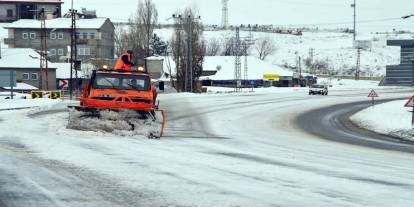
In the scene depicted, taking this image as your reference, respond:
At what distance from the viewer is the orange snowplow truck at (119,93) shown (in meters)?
21.1

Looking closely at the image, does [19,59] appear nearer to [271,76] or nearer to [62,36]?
[62,36]

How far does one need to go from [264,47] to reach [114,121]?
152495 millimetres

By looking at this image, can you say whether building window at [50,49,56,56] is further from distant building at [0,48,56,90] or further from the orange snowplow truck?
the orange snowplow truck

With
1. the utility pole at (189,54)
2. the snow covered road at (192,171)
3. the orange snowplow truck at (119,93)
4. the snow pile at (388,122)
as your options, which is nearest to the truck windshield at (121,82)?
the orange snowplow truck at (119,93)

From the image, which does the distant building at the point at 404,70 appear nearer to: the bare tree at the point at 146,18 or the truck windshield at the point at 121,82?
the bare tree at the point at 146,18

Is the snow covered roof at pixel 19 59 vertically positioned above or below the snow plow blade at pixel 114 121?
above

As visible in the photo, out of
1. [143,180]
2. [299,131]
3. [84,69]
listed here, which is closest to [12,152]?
[143,180]

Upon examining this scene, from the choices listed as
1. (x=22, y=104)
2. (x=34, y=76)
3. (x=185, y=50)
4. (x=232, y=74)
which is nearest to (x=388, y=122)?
(x=22, y=104)

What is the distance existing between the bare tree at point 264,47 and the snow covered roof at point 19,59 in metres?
84.9

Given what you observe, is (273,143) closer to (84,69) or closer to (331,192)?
(331,192)

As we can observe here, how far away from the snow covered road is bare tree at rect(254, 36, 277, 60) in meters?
149

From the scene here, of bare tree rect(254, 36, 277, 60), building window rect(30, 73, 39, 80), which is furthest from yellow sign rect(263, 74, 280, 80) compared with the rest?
bare tree rect(254, 36, 277, 60)

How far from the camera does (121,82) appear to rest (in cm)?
2230

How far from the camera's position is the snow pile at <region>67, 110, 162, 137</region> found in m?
20.2
